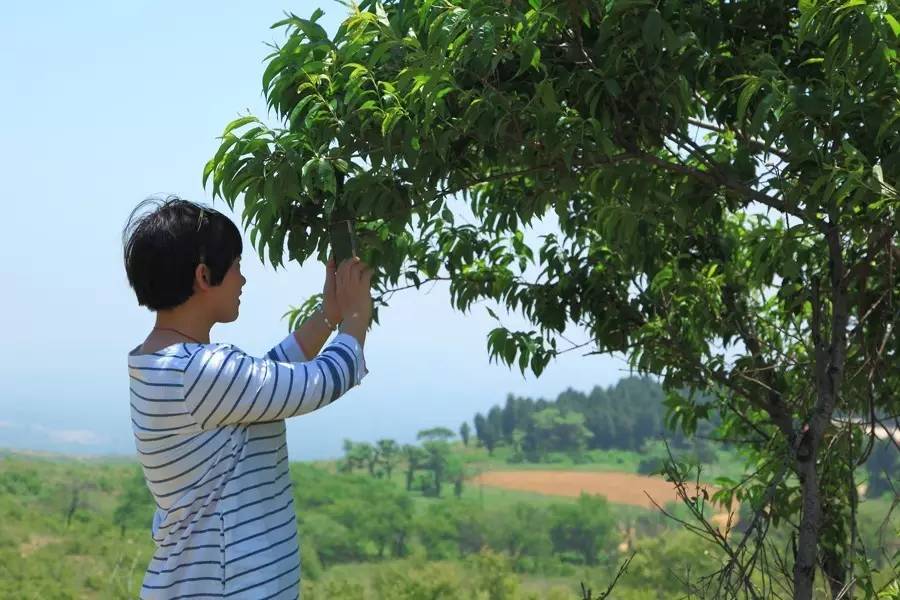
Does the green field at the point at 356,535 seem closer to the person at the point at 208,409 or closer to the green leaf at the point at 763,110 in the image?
the green leaf at the point at 763,110

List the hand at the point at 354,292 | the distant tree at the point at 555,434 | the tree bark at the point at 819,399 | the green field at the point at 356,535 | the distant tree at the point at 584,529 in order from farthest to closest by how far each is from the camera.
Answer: the distant tree at the point at 555,434
the distant tree at the point at 584,529
the green field at the point at 356,535
the tree bark at the point at 819,399
the hand at the point at 354,292

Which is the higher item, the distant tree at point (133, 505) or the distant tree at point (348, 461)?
the distant tree at point (348, 461)

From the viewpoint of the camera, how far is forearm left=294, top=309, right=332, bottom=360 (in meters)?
1.88

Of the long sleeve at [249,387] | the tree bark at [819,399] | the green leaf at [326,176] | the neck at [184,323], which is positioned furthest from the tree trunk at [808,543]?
the neck at [184,323]

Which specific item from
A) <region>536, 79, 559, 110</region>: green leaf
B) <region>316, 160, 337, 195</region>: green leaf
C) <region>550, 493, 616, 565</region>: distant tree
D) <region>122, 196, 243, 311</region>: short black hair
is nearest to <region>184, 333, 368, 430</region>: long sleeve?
<region>122, 196, 243, 311</region>: short black hair

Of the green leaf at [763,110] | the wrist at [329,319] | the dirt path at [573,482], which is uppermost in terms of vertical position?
the green leaf at [763,110]

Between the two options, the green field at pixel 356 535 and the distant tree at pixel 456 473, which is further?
the distant tree at pixel 456 473

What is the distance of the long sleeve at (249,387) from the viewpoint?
5.15 ft

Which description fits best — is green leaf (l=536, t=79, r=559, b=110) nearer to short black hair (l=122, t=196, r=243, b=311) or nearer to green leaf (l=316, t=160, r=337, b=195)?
green leaf (l=316, t=160, r=337, b=195)

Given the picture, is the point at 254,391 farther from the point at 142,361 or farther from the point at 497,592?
the point at 497,592

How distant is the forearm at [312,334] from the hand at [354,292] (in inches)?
2.8

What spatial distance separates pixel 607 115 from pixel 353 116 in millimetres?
499

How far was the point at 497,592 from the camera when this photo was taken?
7750 mm

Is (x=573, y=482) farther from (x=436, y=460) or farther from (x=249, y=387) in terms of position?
(x=249, y=387)
